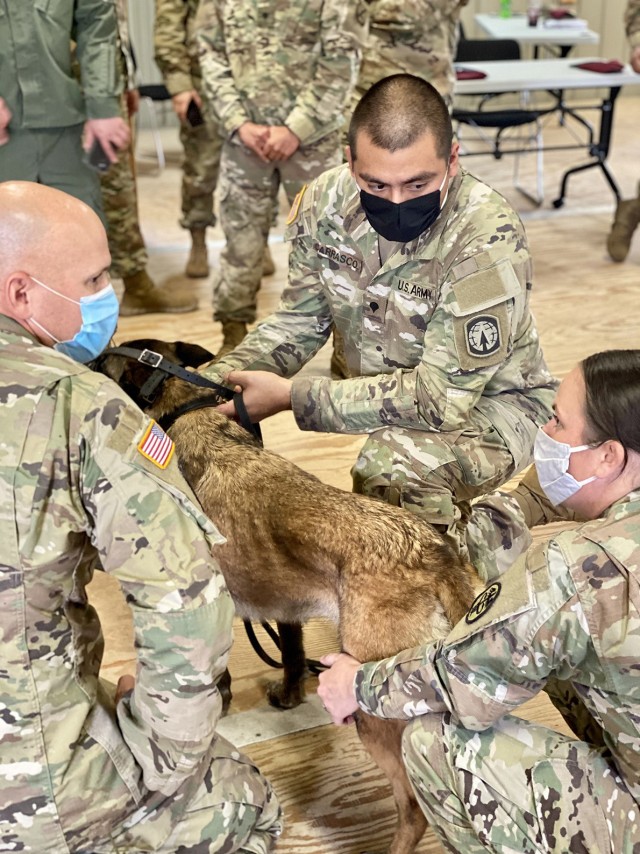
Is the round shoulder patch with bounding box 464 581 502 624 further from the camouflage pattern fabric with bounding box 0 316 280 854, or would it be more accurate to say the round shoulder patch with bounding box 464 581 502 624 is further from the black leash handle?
the black leash handle

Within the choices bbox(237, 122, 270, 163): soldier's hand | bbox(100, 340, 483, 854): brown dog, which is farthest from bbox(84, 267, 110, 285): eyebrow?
bbox(237, 122, 270, 163): soldier's hand

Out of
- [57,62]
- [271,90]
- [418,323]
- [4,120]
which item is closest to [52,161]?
[4,120]

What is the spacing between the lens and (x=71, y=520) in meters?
1.41

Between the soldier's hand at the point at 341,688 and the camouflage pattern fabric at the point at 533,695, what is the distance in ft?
0.11

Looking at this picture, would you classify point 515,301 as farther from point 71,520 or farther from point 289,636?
point 71,520

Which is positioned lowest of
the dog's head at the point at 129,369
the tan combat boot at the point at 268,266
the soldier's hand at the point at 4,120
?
the tan combat boot at the point at 268,266

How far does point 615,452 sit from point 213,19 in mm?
3130

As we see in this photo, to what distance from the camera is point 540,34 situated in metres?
7.55

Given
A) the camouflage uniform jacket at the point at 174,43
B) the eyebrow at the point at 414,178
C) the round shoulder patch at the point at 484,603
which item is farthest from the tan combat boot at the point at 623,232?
the round shoulder patch at the point at 484,603

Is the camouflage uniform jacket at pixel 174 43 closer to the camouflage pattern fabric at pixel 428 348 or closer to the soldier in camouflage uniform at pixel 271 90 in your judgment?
the soldier in camouflage uniform at pixel 271 90

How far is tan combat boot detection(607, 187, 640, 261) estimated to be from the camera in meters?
5.48

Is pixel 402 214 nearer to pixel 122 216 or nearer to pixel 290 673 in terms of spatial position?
pixel 290 673

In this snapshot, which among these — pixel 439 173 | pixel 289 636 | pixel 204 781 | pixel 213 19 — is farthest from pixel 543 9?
pixel 204 781

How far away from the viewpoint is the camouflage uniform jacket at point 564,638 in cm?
136
